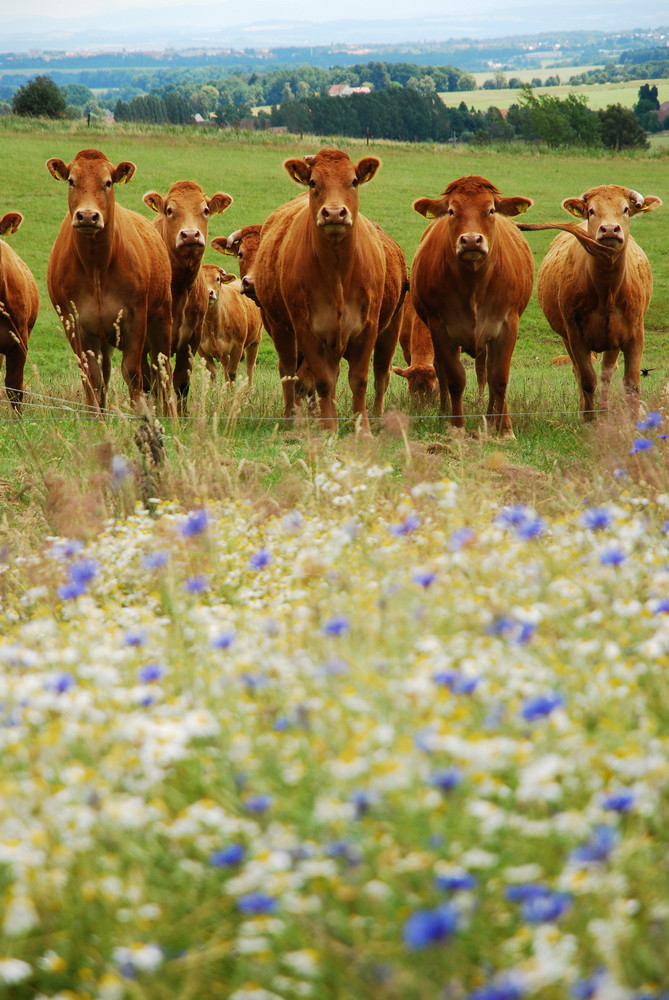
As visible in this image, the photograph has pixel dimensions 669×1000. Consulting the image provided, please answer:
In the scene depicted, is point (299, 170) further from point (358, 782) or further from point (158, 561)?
point (358, 782)

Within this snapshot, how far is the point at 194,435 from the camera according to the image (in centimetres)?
660

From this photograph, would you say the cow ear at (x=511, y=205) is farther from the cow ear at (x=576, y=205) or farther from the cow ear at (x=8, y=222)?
the cow ear at (x=8, y=222)

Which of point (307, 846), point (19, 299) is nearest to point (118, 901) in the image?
point (307, 846)

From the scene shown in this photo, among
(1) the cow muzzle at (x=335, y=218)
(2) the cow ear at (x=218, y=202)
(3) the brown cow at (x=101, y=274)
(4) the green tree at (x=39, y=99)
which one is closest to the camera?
(1) the cow muzzle at (x=335, y=218)

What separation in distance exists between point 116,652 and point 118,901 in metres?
0.88

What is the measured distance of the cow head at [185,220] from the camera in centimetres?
1021

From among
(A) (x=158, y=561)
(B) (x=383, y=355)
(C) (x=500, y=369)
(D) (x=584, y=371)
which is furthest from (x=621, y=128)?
(A) (x=158, y=561)

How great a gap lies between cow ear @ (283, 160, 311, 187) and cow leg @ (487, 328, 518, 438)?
2.21 metres

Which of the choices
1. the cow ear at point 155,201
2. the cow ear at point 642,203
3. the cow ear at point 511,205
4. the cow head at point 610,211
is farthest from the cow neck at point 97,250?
the cow ear at point 642,203

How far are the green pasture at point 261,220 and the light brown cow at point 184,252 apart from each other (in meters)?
0.96

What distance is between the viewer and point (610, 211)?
8641 millimetres

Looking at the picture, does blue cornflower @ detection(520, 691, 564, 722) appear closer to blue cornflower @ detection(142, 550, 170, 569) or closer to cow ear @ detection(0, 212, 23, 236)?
blue cornflower @ detection(142, 550, 170, 569)

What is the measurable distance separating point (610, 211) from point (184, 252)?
429cm

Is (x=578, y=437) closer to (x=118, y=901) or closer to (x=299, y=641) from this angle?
(x=299, y=641)
